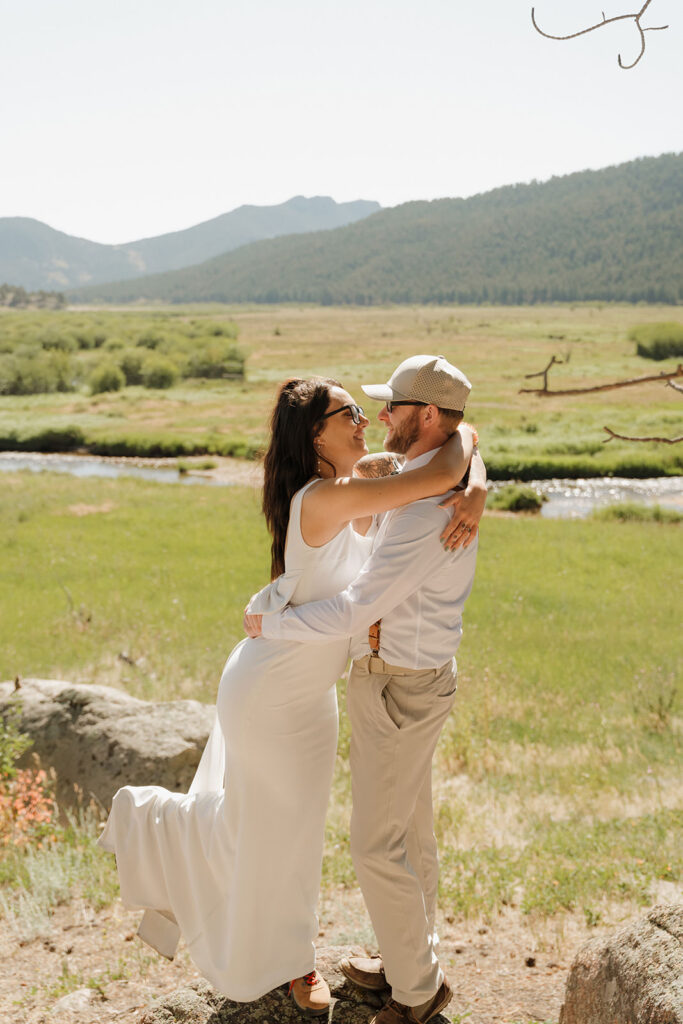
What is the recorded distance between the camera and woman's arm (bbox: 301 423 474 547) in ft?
9.80

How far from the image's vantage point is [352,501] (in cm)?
307

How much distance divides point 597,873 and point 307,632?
10.00ft

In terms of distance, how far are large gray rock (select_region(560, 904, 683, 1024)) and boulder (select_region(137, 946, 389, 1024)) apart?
0.68m

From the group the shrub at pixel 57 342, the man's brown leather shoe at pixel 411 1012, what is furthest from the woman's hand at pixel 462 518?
the shrub at pixel 57 342

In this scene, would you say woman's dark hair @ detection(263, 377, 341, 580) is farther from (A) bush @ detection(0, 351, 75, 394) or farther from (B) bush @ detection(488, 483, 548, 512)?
(A) bush @ detection(0, 351, 75, 394)

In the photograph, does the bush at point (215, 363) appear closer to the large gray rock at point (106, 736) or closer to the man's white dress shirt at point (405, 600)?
the large gray rock at point (106, 736)

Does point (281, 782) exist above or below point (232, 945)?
above

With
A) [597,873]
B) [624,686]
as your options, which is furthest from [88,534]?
[597,873]

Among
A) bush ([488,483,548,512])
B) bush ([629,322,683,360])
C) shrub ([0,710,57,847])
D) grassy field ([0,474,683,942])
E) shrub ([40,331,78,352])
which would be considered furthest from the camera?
shrub ([40,331,78,352])

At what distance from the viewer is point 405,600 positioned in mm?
3066

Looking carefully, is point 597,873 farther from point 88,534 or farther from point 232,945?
point 88,534

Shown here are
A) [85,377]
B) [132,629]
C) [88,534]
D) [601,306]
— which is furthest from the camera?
[601,306]

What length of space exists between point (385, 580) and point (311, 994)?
1.75 metres

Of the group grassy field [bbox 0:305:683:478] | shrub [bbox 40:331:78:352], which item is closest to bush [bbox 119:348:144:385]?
grassy field [bbox 0:305:683:478]
